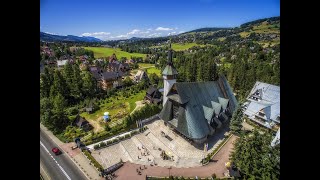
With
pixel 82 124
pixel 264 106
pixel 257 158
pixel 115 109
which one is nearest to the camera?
pixel 257 158

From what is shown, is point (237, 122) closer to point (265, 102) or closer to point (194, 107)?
point (194, 107)

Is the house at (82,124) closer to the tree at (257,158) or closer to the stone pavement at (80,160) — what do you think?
the stone pavement at (80,160)

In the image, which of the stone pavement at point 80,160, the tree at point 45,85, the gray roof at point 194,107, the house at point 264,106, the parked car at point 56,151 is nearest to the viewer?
the stone pavement at point 80,160

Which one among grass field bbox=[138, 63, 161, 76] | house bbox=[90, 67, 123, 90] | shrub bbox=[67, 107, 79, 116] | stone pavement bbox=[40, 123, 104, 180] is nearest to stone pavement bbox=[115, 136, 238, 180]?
stone pavement bbox=[40, 123, 104, 180]

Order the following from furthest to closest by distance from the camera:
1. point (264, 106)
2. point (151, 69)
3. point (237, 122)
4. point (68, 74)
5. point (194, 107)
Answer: point (151, 69) < point (68, 74) < point (264, 106) < point (237, 122) < point (194, 107)

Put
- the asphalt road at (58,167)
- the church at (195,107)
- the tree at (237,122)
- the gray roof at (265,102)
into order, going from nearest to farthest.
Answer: the asphalt road at (58,167) < the church at (195,107) < the tree at (237,122) < the gray roof at (265,102)

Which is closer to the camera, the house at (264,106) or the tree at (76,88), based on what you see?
the house at (264,106)

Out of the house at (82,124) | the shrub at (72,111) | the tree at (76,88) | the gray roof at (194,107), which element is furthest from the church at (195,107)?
the tree at (76,88)

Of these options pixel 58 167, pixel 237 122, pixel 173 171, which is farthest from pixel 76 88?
pixel 237 122
